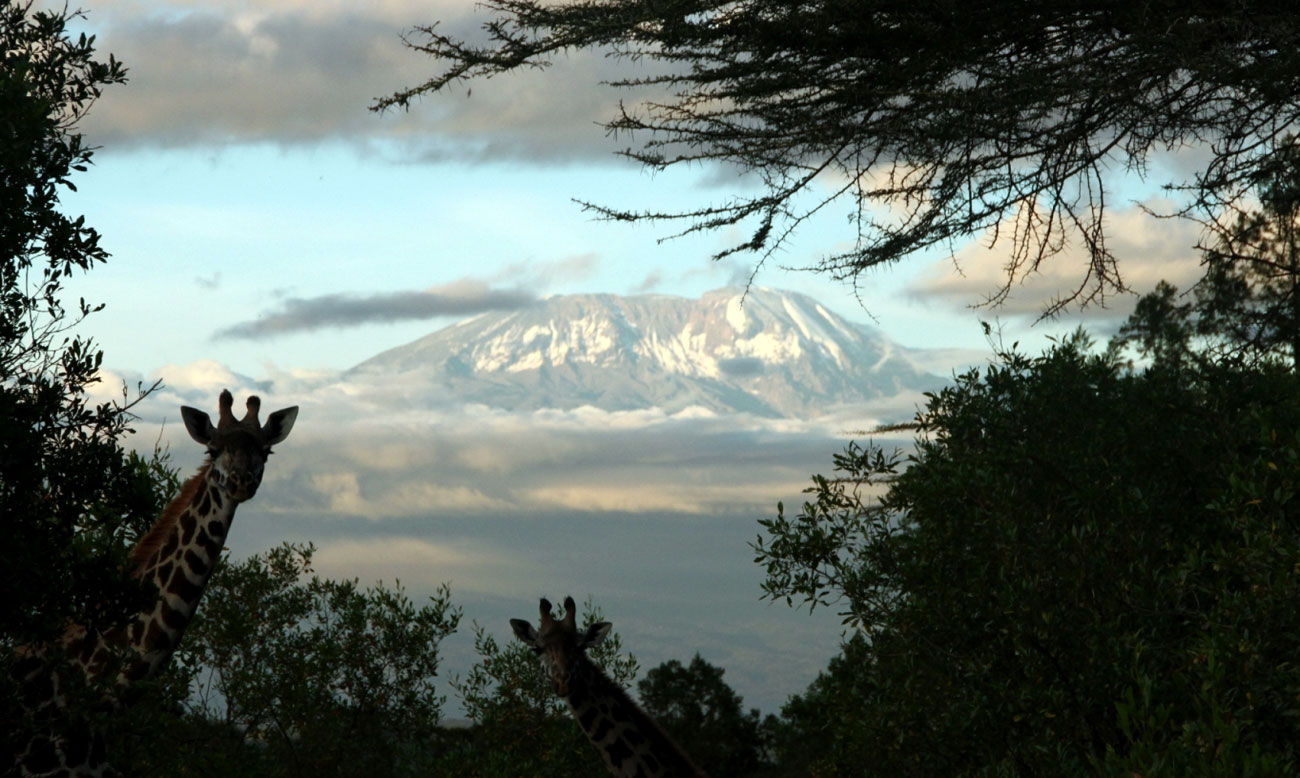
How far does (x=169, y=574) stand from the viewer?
10289mm

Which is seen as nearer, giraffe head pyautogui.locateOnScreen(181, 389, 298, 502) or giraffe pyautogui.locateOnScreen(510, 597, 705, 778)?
giraffe head pyautogui.locateOnScreen(181, 389, 298, 502)

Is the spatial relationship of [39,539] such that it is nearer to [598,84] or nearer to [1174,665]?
[1174,665]

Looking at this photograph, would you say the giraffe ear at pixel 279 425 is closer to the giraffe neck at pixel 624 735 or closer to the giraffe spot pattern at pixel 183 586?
the giraffe spot pattern at pixel 183 586

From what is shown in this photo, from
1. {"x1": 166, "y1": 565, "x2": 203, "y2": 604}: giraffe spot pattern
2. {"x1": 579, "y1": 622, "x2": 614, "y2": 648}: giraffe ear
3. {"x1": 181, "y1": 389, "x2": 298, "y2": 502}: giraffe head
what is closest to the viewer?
{"x1": 181, "y1": 389, "x2": 298, "y2": 502}: giraffe head

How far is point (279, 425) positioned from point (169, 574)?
59.1 inches

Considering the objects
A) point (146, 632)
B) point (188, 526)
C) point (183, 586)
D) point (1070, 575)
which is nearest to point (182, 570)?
point (183, 586)

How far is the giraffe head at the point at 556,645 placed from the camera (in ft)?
39.8

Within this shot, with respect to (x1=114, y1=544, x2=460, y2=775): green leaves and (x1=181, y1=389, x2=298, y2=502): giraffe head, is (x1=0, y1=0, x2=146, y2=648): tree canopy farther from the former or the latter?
(x1=114, y1=544, x2=460, y2=775): green leaves

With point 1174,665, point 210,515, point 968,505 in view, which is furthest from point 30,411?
point 1174,665

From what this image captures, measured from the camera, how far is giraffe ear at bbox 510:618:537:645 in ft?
40.8

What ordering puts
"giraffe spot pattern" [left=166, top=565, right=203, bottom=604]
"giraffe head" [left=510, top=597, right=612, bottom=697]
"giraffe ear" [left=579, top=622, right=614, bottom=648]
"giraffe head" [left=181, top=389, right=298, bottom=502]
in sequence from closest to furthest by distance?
"giraffe head" [left=181, top=389, right=298, bottom=502], "giraffe spot pattern" [left=166, top=565, right=203, bottom=604], "giraffe head" [left=510, top=597, right=612, bottom=697], "giraffe ear" [left=579, top=622, right=614, bottom=648]

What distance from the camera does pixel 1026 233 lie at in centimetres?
1620

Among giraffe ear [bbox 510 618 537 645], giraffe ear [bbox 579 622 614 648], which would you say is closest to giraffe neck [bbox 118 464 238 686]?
giraffe ear [bbox 510 618 537 645]

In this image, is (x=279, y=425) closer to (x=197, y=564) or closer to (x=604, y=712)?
(x=197, y=564)
